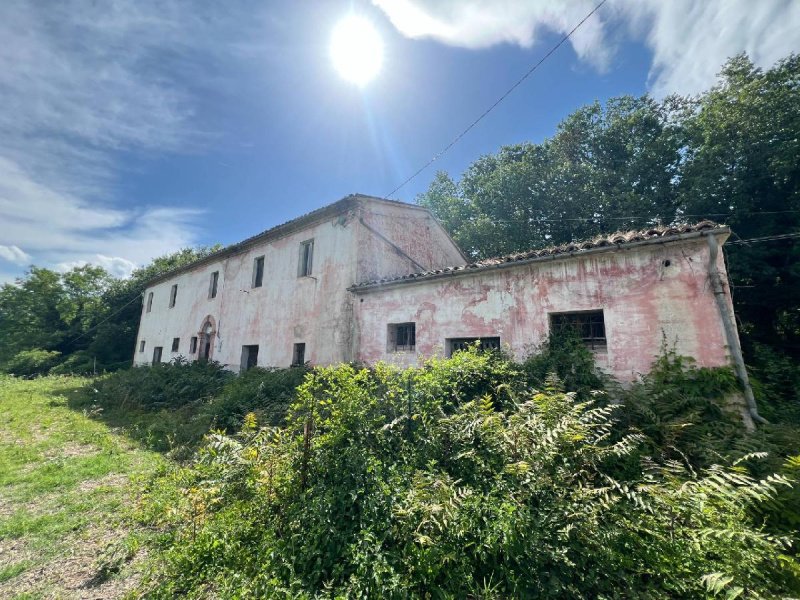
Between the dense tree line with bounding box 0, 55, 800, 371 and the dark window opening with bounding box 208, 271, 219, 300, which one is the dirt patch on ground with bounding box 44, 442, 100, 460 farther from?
the dense tree line with bounding box 0, 55, 800, 371

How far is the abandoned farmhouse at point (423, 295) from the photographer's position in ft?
18.9

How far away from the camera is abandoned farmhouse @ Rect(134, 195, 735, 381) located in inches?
227

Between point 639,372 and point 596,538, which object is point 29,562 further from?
point 639,372

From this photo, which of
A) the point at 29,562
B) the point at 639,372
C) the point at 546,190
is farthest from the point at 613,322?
the point at 546,190

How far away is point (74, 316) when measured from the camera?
29609 millimetres

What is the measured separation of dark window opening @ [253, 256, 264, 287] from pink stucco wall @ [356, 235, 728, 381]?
325 inches

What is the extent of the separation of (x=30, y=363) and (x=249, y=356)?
24721 millimetres

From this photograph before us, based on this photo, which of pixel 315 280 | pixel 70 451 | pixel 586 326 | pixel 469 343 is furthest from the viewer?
pixel 315 280

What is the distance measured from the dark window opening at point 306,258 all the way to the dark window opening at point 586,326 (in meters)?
8.71

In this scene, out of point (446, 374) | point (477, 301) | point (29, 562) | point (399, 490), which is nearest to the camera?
point (399, 490)

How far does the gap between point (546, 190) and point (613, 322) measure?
13336 mm

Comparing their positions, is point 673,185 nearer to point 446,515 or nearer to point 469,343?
point 469,343

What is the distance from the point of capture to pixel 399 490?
3.51 m

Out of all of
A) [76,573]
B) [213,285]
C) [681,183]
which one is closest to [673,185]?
[681,183]
